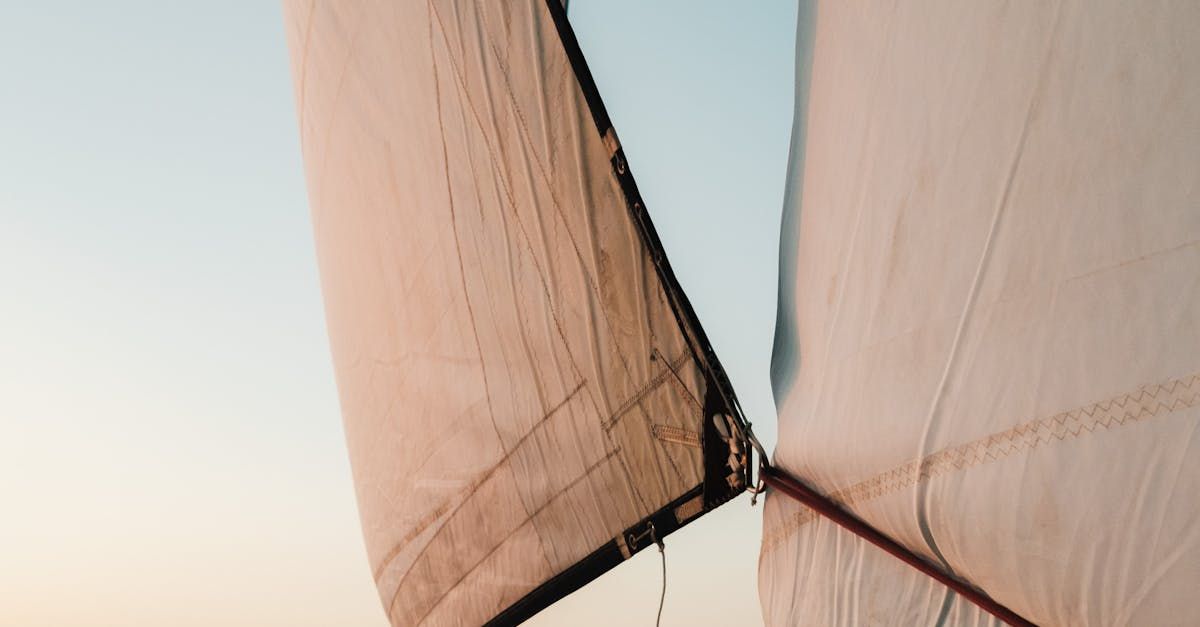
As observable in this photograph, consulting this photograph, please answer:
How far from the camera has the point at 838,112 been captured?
2.14 meters

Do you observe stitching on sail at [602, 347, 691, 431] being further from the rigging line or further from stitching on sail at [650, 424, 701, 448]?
the rigging line

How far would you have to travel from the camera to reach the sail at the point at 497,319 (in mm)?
2502

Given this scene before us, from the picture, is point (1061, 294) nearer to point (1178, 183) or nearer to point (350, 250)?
point (1178, 183)

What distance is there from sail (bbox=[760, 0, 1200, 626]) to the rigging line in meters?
0.02

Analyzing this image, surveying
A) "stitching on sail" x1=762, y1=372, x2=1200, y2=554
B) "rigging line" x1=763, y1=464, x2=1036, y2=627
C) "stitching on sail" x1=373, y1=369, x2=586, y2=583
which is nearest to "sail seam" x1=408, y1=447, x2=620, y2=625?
"stitching on sail" x1=373, y1=369, x2=586, y2=583

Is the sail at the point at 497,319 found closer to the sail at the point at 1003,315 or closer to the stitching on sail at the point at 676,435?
the stitching on sail at the point at 676,435

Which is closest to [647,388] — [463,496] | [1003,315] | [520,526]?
[520,526]

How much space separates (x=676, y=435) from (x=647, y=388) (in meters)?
0.13

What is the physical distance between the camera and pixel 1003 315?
65.6 inches

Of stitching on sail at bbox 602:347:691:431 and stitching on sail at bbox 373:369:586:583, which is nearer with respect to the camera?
stitching on sail at bbox 602:347:691:431

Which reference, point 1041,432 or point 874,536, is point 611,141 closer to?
point 874,536

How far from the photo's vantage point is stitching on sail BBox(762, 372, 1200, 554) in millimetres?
1444

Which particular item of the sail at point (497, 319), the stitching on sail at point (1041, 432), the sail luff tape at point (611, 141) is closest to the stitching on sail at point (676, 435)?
the sail at point (497, 319)

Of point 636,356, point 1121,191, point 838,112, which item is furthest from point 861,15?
point 636,356
